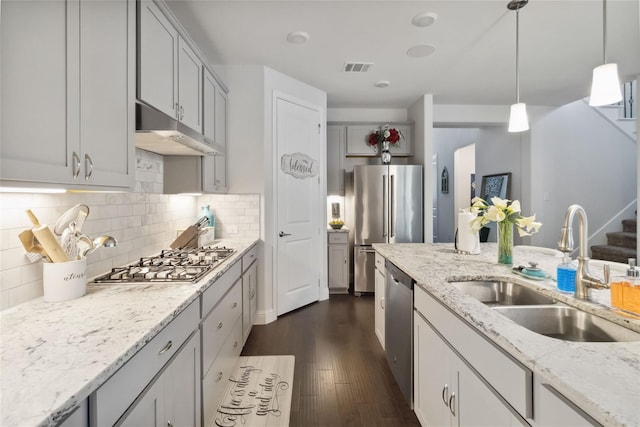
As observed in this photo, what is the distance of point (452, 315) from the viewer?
1285 millimetres

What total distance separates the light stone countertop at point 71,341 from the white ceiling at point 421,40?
210 cm

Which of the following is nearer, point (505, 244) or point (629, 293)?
point (629, 293)

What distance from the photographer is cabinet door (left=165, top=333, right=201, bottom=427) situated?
47.3 inches

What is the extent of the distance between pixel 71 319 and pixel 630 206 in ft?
22.7

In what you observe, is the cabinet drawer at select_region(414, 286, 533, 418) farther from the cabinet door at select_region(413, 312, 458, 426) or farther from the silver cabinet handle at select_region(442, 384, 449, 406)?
the silver cabinet handle at select_region(442, 384, 449, 406)

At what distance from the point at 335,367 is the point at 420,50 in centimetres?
298

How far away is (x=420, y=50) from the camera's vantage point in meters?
3.00

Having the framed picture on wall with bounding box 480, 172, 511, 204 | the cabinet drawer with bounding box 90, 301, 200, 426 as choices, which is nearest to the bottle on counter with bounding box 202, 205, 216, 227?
the cabinet drawer with bounding box 90, 301, 200, 426

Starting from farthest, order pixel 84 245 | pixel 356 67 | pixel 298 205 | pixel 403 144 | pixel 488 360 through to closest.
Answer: pixel 403 144 → pixel 298 205 → pixel 356 67 → pixel 84 245 → pixel 488 360

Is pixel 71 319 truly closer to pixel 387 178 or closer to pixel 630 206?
pixel 387 178

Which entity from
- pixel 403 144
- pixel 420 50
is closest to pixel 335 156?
pixel 403 144

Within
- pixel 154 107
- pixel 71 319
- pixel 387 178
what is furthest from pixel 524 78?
pixel 71 319

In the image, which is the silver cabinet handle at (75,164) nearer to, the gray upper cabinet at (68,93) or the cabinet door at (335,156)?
the gray upper cabinet at (68,93)

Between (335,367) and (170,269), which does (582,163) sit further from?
(170,269)
